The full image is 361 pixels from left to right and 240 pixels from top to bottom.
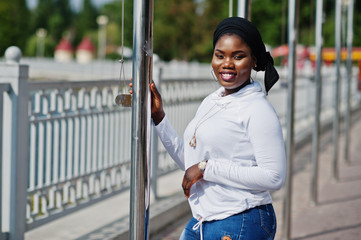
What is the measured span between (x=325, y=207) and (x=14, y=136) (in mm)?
4256

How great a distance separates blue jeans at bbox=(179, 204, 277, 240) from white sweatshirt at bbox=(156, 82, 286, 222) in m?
0.03

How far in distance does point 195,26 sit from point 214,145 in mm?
81924

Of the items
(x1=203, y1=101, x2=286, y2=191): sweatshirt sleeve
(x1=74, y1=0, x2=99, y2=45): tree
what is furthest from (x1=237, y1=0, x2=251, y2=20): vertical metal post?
(x1=74, y1=0, x2=99, y2=45): tree

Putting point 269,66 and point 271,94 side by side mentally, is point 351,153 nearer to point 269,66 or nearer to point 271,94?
point 271,94

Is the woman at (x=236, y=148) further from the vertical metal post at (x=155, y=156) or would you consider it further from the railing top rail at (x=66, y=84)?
the vertical metal post at (x=155, y=156)

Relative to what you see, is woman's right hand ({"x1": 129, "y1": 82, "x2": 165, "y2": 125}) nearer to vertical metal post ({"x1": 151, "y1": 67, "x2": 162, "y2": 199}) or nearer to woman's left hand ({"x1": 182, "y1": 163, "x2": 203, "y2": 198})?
woman's left hand ({"x1": 182, "y1": 163, "x2": 203, "y2": 198})

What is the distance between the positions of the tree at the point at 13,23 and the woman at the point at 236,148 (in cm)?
9644

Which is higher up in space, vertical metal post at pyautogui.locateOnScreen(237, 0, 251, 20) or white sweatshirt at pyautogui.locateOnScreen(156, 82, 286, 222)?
vertical metal post at pyautogui.locateOnScreen(237, 0, 251, 20)

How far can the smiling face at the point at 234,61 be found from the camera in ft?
8.38

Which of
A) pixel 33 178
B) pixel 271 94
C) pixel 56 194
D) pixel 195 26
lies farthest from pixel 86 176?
pixel 195 26

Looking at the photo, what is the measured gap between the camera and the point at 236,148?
2516mm

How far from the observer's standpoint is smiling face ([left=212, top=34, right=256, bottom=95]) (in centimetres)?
255

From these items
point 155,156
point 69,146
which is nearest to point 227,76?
point 69,146

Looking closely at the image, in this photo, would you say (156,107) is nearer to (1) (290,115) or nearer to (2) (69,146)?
(2) (69,146)
